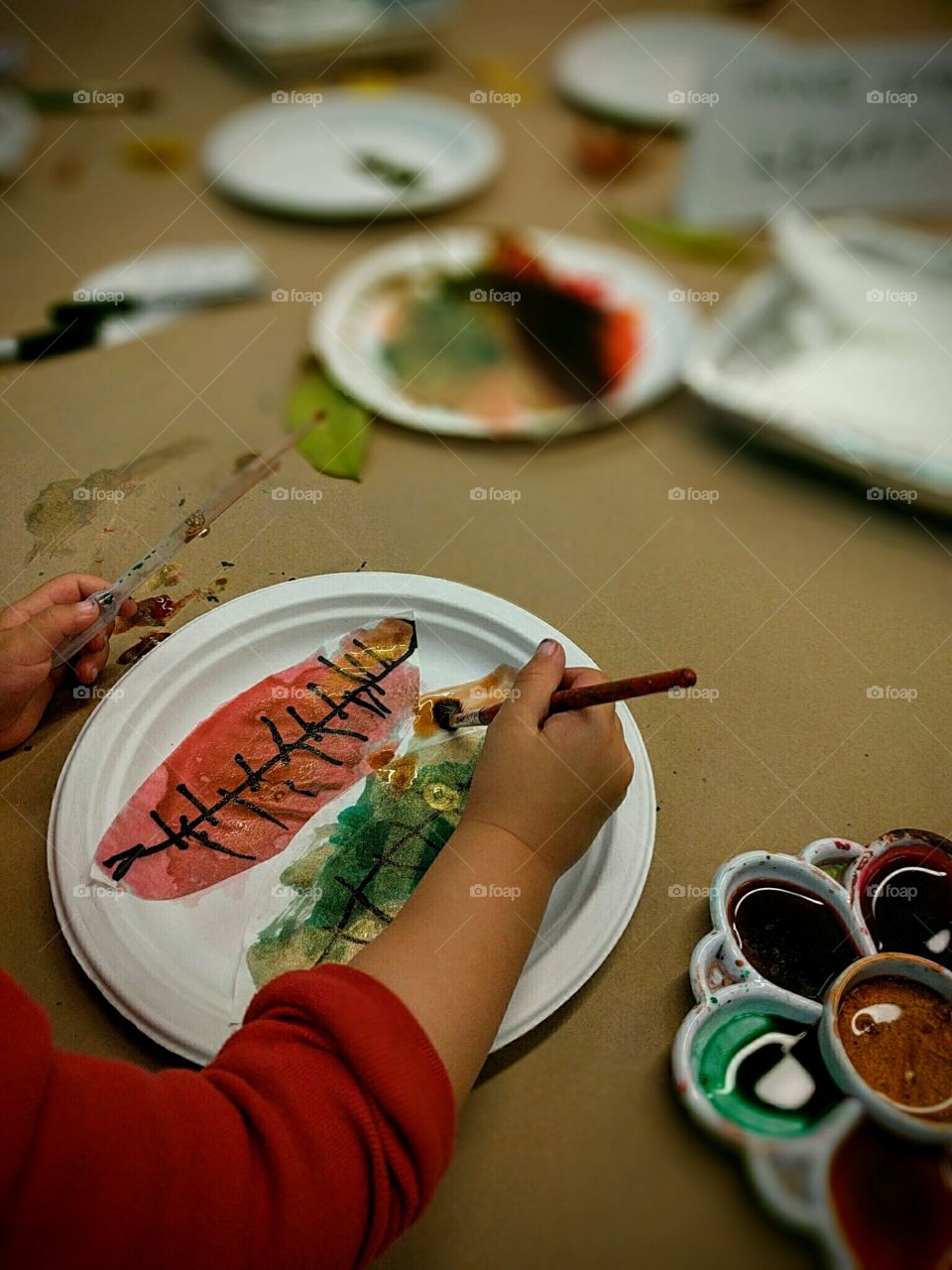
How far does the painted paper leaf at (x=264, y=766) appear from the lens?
495mm

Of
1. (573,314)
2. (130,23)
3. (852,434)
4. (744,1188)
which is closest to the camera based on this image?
(744,1188)

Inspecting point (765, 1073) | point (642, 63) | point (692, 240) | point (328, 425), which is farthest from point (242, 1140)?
point (642, 63)

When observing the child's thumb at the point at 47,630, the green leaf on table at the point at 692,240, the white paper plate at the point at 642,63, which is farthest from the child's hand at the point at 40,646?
the white paper plate at the point at 642,63

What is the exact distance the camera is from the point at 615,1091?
43 centimetres

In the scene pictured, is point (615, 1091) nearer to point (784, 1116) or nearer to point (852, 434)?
point (784, 1116)

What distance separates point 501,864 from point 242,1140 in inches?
7.1

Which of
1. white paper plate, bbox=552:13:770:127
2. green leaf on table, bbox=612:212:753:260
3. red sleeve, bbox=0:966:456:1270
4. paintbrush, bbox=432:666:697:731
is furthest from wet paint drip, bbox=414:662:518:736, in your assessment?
white paper plate, bbox=552:13:770:127

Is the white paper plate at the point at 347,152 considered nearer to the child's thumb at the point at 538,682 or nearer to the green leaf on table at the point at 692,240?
the green leaf on table at the point at 692,240

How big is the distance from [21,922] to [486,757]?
28 cm

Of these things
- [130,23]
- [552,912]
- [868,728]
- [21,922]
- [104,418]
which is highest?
[130,23]

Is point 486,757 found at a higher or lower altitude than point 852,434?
higher

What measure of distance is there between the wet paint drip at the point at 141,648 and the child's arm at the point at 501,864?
0.24 meters

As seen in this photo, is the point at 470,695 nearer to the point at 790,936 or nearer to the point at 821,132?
the point at 790,936

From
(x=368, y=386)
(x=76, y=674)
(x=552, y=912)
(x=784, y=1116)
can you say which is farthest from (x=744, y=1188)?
(x=368, y=386)
